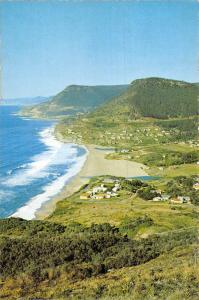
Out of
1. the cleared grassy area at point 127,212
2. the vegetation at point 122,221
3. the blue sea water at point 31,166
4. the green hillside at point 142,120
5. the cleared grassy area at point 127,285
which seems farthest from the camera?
the green hillside at point 142,120

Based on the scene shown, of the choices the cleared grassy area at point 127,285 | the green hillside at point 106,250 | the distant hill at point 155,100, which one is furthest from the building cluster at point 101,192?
the cleared grassy area at point 127,285

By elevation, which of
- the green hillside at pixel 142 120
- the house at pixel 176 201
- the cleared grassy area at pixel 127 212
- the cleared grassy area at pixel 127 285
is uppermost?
the green hillside at pixel 142 120

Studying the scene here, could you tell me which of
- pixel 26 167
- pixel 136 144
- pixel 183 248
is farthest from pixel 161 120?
pixel 183 248

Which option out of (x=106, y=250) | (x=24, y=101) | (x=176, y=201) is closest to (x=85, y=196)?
(x=106, y=250)

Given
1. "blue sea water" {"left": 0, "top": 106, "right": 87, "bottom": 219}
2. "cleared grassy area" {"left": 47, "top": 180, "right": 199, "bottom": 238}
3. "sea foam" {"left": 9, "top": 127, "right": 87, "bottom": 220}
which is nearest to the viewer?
"cleared grassy area" {"left": 47, "top": 180, "right": 199, "bottom": 238}

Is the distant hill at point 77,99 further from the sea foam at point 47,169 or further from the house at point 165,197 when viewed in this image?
the house at point 165,197

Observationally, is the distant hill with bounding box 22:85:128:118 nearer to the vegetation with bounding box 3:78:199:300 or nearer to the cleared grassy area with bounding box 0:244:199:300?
the vegetation with bounding box 3:78:199:300

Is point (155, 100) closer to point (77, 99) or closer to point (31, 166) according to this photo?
point (77, 99)

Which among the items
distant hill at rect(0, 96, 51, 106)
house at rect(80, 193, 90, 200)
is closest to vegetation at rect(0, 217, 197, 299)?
house at rect(80, 193, 90, 200)
